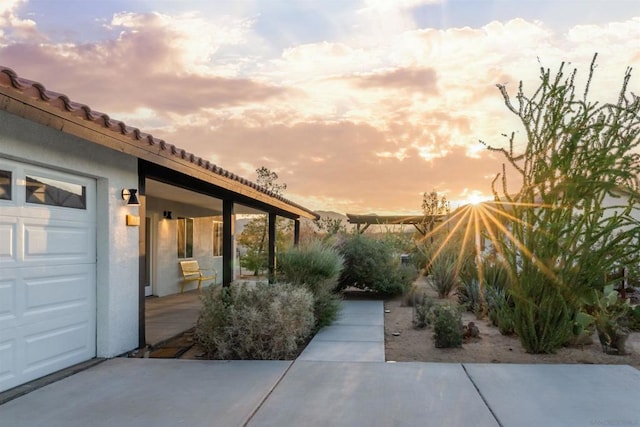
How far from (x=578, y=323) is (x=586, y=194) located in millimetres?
1776

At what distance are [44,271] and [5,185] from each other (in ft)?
3.52

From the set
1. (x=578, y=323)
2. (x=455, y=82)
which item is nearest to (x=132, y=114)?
(x=455, y=82)

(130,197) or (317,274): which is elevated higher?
(130,197)

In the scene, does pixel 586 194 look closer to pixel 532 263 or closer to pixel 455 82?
pixel 532 263

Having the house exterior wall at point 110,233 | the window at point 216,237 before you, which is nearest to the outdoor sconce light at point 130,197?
the house exterior wall at point 110,233

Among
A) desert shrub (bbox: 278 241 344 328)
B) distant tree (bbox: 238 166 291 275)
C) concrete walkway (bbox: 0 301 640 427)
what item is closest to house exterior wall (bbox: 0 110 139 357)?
concrete walkway (bbox: 0 301 640 427)

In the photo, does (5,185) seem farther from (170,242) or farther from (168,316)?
(170,242)

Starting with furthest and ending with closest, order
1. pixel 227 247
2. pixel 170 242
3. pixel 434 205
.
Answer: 1. pixel 434 205
2. pixel 170 242
3. pixel 227 247

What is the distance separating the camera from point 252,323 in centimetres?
656

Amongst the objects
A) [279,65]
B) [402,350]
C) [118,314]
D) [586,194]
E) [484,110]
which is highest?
[279,65]

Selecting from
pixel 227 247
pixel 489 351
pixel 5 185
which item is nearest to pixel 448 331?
pixel 489 351

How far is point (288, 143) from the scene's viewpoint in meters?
15.5

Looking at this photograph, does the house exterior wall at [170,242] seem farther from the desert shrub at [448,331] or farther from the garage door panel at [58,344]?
the desert shrub at [448,331]

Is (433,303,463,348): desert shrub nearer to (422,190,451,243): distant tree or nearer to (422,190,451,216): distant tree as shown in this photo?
(422,190,451,243): distant tree
